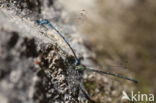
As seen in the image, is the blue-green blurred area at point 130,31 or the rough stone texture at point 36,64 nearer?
the rough stone texture at point 36,64

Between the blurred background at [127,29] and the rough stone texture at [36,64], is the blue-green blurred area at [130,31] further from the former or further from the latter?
the rough stone texture at [36,64]

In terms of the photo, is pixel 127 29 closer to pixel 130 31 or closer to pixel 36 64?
pixel 130 31

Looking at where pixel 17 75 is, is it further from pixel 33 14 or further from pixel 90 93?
pixel 90 93

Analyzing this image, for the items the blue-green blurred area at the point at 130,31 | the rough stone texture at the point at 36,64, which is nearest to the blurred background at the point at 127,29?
the blue-green blurred area at the point at 130,31

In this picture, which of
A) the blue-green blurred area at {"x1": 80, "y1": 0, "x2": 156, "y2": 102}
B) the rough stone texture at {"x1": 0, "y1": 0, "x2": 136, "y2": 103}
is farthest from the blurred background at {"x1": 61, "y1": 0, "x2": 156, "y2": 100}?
the rough stone texture at {"x1": 0, "y1": 0, "x2": 136, "y2": 103}

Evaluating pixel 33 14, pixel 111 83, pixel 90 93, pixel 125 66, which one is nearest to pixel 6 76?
pixel 33 14

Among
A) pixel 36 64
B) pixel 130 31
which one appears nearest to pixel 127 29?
pixel 130 31

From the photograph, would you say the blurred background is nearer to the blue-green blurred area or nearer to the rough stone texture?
the blue-green blurred area
